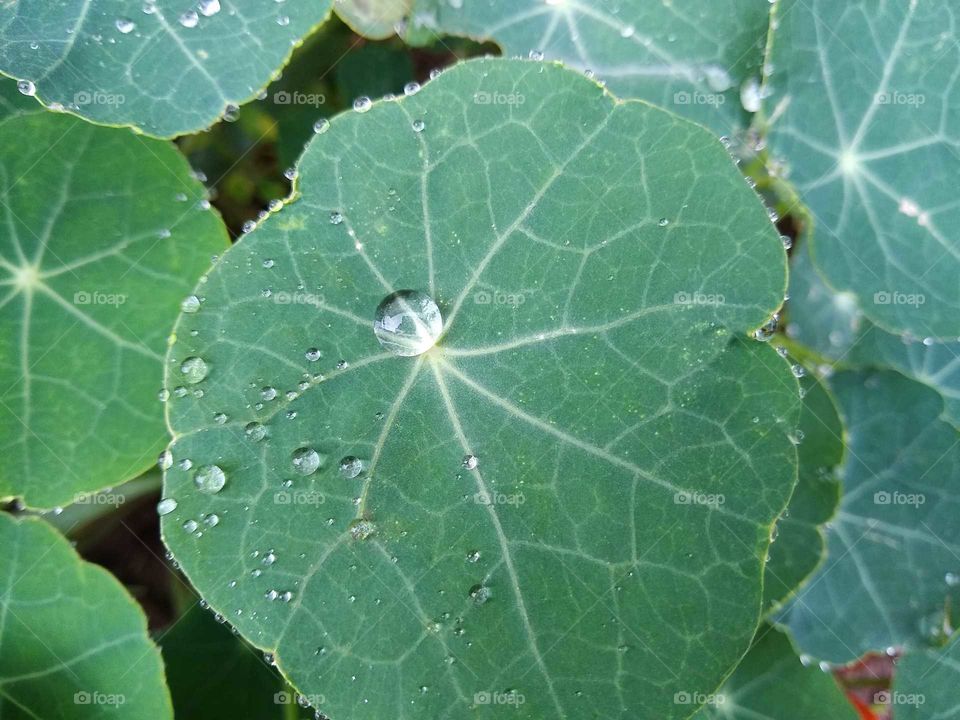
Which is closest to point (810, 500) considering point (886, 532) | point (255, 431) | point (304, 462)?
point (886, 532)

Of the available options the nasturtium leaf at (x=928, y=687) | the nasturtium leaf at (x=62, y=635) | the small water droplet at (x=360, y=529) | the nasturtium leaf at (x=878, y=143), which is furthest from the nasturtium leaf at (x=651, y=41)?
the nasturtium leaf at (x=62, y=635)

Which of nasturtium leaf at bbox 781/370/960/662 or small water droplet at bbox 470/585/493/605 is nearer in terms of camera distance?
small water droplet at bbox 470/585/493/605

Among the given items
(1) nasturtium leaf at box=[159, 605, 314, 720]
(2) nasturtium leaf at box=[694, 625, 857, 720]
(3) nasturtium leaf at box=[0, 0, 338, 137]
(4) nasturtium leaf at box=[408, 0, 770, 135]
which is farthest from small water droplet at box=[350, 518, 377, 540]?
(4) nasturtium leaf at box=[408, 0, 770, 135]

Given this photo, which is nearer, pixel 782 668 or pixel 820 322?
pixel 782 668

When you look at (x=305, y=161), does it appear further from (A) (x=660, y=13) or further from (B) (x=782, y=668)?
(B) (x=782, y=668)

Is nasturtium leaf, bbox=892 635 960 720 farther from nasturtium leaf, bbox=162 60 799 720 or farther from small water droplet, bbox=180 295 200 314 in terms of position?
small water droplet, bbox=180 295 200 314

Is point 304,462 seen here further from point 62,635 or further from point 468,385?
point 62,635

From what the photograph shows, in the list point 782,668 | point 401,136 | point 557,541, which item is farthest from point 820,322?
point 401,136
